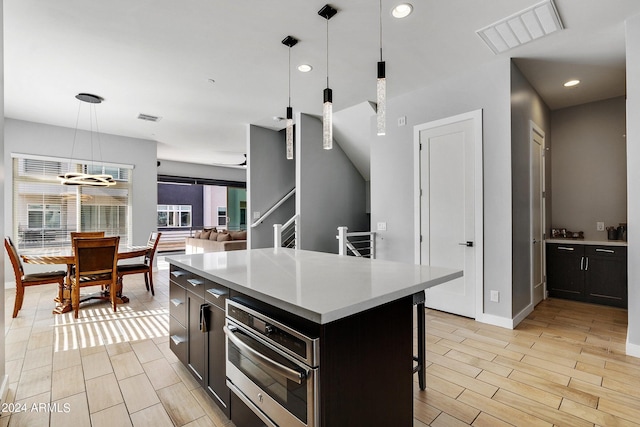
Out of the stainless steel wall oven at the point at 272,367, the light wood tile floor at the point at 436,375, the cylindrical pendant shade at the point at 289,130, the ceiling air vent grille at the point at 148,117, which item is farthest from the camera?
the ceiling air vent grille at the point at 148,117

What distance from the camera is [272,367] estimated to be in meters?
1.27

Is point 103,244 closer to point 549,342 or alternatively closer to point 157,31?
point 157,31

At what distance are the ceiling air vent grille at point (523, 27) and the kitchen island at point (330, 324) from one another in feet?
7.36

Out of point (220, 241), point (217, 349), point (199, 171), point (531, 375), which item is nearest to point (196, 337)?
point (217, 349)

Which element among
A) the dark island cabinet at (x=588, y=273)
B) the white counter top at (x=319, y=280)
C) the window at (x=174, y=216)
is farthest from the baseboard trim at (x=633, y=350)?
the window at (x=174, y=216)

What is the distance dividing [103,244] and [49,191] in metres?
3.19

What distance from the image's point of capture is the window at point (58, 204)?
530cm

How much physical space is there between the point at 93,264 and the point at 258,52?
3.07 metres

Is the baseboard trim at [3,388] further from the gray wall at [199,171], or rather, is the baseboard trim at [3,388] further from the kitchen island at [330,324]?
the gray wall at [199,171]

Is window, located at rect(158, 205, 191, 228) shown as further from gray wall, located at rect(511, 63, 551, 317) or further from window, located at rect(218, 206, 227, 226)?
gray wall, located at rect(511, 63, 551, 317)

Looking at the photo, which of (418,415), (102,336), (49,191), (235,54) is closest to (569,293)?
(418,415)

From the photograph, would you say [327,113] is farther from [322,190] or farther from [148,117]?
[148,117]

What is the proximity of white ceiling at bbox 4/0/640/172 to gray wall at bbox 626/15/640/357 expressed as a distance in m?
0.24

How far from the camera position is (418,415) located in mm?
1814
